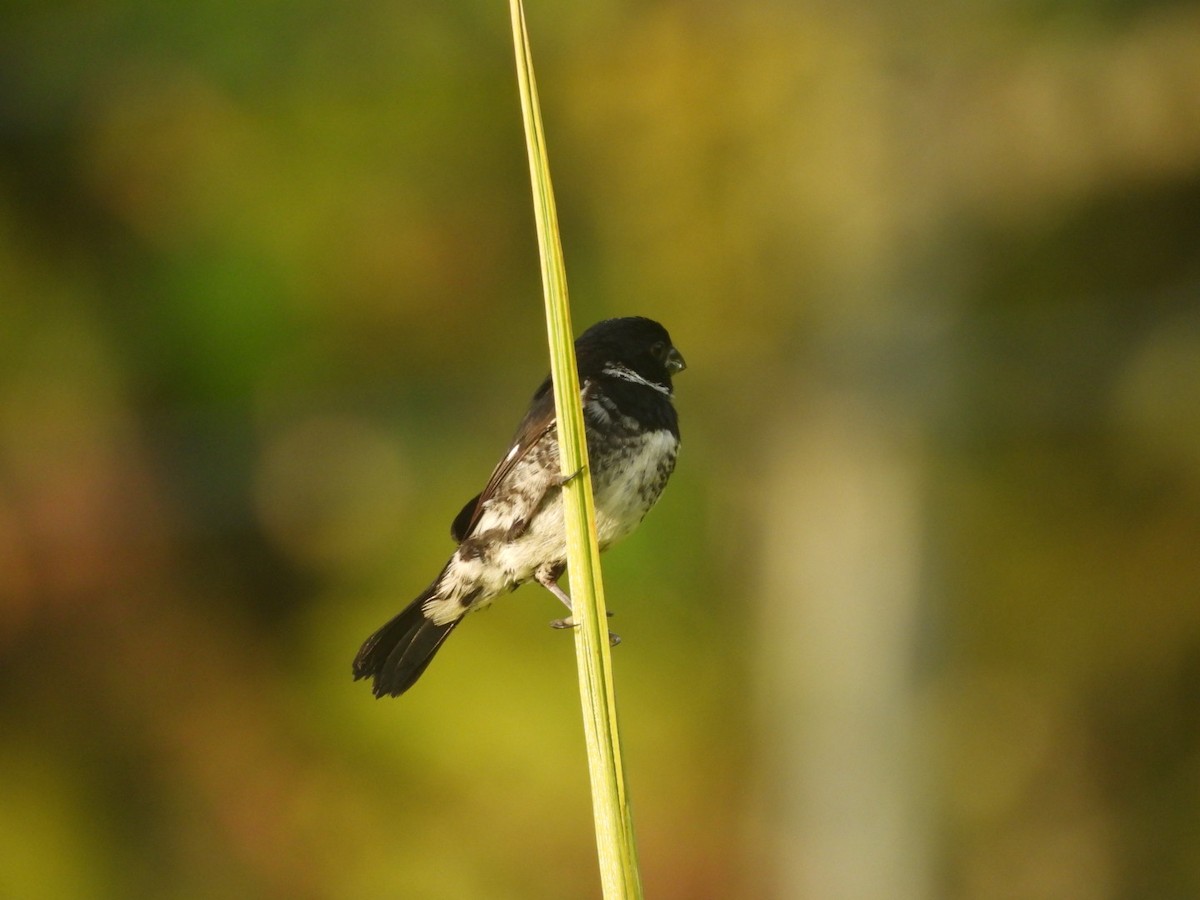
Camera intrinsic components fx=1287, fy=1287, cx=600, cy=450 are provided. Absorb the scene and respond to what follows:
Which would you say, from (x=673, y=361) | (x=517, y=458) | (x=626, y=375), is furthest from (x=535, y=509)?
(x=673, y=361)

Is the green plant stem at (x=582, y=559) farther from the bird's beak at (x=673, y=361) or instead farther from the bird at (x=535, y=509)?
the bird's beak at (x=673, y=361)

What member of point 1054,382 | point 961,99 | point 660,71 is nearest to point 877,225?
point 961,99

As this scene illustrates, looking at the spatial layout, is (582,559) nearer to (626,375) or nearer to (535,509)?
(535,509)

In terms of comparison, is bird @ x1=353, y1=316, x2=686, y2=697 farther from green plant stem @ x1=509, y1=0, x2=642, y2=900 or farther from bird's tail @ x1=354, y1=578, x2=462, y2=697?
green plant stem @ x1=509, y1=0, x2=642, y2=900

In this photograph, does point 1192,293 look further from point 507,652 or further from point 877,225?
point 507,652

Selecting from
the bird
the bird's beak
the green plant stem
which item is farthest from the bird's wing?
the green plant stem

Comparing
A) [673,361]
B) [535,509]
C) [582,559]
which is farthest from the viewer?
[673,361]
